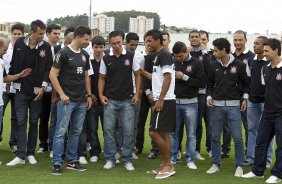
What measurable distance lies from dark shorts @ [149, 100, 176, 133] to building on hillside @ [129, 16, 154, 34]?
276 feet

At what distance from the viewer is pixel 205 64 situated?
28.3 feet

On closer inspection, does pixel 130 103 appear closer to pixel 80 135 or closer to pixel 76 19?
pixel 80 135

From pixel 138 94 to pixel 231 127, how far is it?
1.61 meters

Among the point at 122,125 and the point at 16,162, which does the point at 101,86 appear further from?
the point at 16,162

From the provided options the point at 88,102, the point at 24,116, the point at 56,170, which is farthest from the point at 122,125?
the point at 24,116

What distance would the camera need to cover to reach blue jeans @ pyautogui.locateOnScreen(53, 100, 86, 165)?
7.06 meters

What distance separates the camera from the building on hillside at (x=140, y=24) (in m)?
91.5

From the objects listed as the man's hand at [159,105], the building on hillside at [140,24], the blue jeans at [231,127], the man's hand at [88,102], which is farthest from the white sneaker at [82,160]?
the building on hillside at [140,24]

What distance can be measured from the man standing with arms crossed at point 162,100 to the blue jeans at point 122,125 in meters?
0.64

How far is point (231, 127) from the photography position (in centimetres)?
723

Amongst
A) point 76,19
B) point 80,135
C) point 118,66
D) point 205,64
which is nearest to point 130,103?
point 118,66

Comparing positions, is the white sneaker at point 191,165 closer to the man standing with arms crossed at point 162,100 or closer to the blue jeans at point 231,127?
the blue jeans at point 231,127

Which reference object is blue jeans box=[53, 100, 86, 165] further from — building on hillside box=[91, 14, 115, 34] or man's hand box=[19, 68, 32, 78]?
building on hillside box=[91, 14, 115, 34]

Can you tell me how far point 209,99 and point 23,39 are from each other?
10.5 feet
